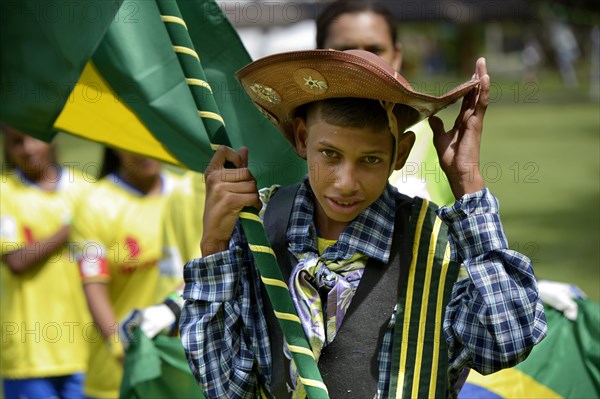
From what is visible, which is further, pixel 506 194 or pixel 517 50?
pixel 517 50

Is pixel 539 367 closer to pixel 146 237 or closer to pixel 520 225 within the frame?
pixel 146 237

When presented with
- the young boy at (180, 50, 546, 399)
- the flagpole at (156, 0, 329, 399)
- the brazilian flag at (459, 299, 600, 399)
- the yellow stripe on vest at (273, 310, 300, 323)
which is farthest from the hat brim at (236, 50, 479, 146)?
the brazilian flag at (459, 299, 600, 399)

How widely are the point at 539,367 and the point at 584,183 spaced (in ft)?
34.0

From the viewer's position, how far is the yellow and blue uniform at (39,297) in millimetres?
5004

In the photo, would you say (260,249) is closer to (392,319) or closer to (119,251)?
(392,319)

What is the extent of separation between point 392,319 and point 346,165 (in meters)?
0.40

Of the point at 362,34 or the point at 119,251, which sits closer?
the point at 362,34

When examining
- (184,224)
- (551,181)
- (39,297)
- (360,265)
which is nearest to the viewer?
(360,265)

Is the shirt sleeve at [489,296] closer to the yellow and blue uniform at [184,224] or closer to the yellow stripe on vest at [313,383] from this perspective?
the yellow stripe on vest at [313,383]

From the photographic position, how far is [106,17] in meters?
2.88

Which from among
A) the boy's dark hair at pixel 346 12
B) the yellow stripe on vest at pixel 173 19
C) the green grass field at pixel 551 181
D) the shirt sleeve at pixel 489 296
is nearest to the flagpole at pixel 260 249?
the yellow stripe on vest at pixel 173 19

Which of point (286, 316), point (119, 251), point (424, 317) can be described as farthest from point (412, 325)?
point (119, 251)

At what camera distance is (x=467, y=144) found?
2.30 m

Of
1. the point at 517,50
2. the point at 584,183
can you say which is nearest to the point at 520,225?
the point at 584,183
